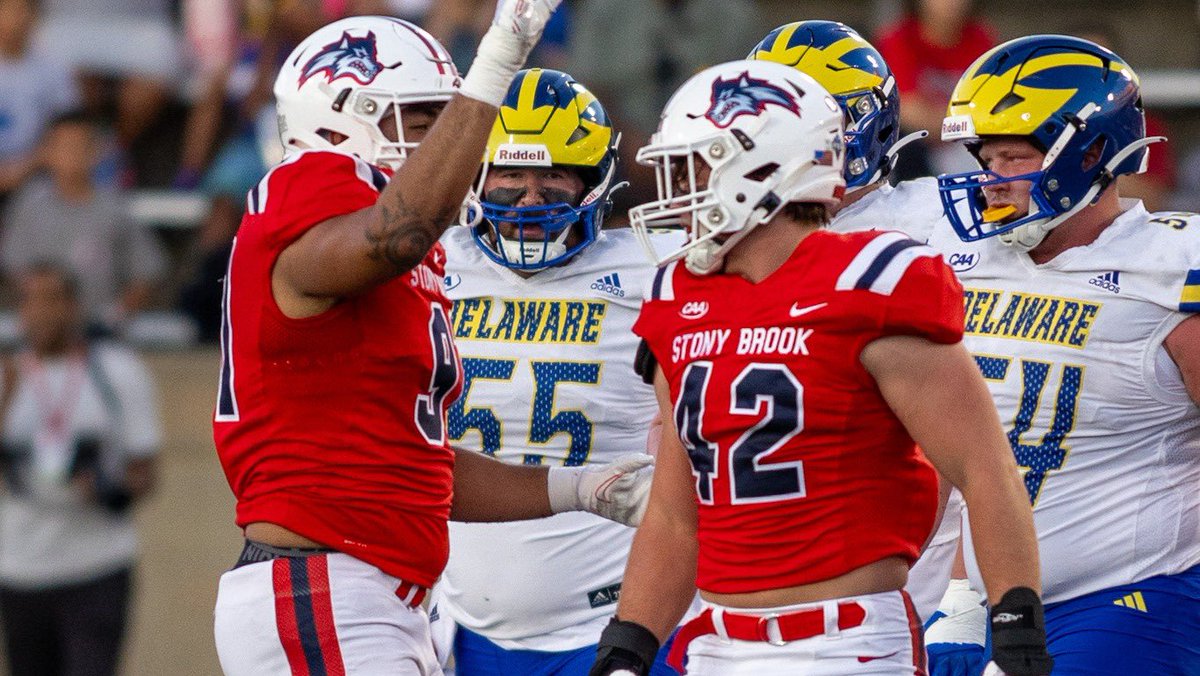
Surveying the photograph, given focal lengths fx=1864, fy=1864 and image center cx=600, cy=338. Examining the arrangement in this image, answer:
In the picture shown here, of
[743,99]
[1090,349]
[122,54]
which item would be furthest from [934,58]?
[743,99]

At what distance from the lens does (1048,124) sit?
4.36m

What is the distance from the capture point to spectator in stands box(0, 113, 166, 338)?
829 centimetres

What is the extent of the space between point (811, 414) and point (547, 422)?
1.67 meters

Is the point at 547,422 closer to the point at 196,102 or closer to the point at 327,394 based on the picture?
the point at 327,394

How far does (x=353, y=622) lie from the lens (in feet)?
11.9

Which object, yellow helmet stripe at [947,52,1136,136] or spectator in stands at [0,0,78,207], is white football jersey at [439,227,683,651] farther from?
spectator in stands at [0,0,78,207]

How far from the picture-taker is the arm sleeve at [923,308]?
128 inches

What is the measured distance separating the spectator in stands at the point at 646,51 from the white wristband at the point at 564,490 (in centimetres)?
438

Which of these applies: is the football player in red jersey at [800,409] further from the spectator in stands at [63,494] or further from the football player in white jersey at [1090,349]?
the spectator in stands at [63,494]

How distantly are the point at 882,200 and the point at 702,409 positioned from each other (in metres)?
1.80

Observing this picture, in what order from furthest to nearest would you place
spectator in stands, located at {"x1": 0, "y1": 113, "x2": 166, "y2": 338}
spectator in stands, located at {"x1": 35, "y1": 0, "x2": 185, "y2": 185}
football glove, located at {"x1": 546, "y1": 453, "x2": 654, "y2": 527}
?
spectator in stands, located at {"x1": 35, "y1": 0, "x2": 185, "y2": 185} < spectator in stands, located at {"x1": 0, "y1": 113, "x2": 166, "y2": 338} < football glove, located at {"x1": 546, "y1": 453, "x2": 654, "y2": 527}

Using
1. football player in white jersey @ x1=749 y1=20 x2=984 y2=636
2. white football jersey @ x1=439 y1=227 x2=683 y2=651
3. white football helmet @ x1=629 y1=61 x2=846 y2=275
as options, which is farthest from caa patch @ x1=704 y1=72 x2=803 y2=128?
white football jersey @ x1=439 y1=227 x2=683 y2=651

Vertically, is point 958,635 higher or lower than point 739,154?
lower

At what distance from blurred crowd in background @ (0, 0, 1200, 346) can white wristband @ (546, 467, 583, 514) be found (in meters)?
3.95
